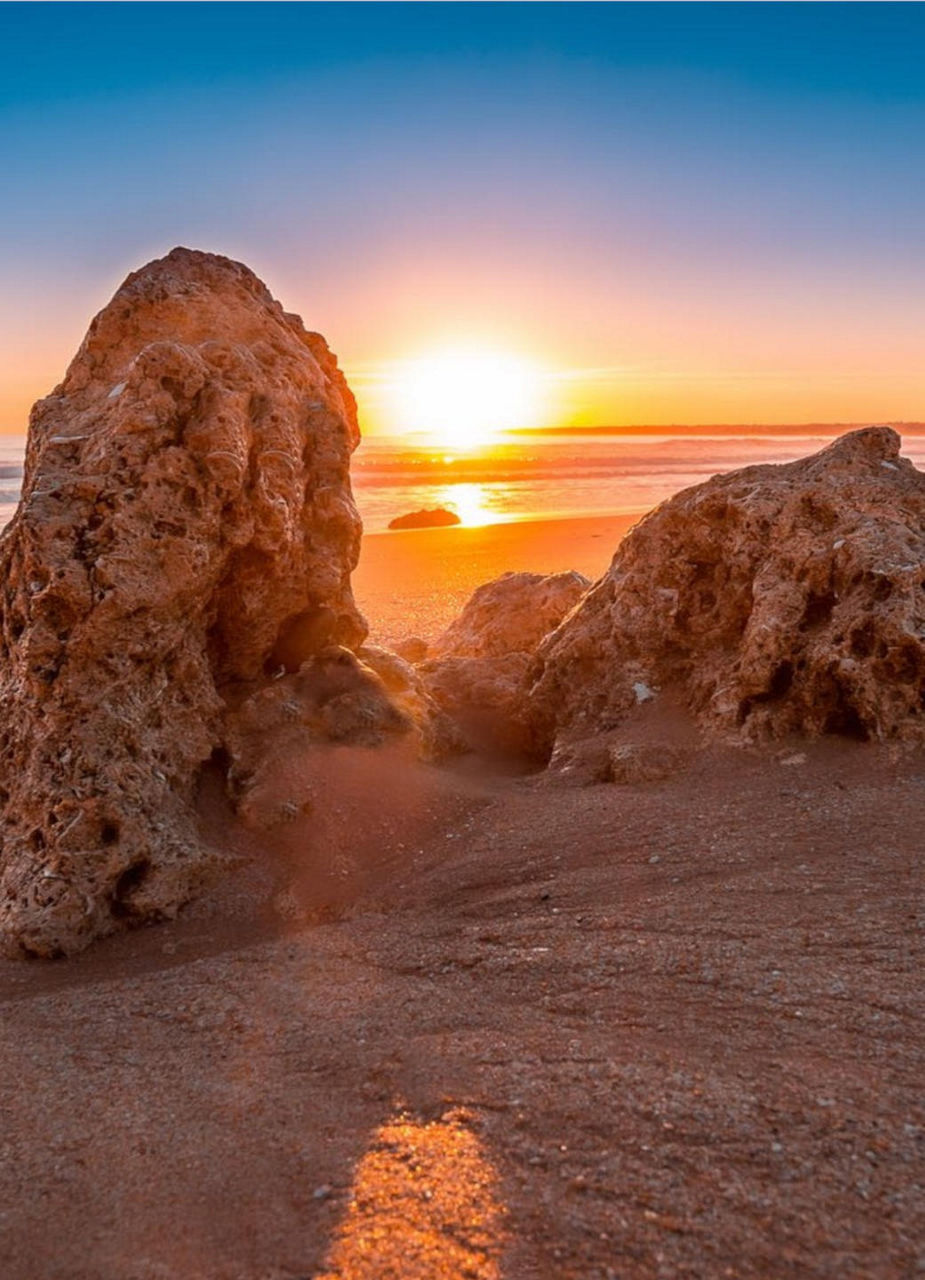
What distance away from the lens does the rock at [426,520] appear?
21.9 meters

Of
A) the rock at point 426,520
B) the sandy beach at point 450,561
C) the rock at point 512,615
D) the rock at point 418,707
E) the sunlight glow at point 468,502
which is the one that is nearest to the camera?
the rock at point 418,707

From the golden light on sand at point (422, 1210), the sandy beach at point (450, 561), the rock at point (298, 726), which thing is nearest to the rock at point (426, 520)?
the sandy beach at point (450, 561)

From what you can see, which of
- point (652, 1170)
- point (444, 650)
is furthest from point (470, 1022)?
point (444, 650)

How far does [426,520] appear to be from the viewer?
22062 mm

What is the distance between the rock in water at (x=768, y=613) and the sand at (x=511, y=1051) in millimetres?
332

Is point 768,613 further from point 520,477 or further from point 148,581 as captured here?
point 520,477

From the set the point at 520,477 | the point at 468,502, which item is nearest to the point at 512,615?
the point at 468,502

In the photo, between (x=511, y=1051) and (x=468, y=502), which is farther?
(x=468, y=502)

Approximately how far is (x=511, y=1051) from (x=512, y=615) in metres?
5.64

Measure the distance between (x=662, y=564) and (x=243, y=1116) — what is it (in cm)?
408

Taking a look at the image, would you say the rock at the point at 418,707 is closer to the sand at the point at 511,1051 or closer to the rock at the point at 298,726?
the rock at the point at 298,726

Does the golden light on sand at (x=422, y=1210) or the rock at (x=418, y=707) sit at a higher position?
the rock at (x=418, y=707)

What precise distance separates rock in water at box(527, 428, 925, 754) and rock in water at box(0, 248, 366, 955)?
167 centimetres

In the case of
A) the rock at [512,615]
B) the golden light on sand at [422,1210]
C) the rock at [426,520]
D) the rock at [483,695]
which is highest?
the rock at [426,520]
